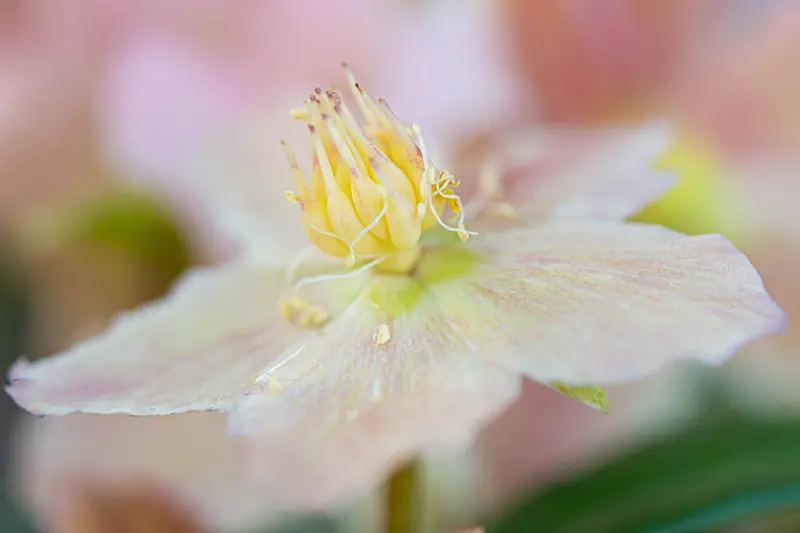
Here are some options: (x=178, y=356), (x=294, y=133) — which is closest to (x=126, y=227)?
(x=294, y=133)

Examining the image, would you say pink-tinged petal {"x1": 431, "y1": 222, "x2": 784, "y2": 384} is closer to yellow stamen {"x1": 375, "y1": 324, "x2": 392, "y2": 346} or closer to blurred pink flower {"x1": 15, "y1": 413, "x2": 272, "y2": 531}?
yellow stamen {"x1": 375, "y1": 324, "x2": 392, "y2": 346}

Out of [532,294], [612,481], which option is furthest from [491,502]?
[532,294]

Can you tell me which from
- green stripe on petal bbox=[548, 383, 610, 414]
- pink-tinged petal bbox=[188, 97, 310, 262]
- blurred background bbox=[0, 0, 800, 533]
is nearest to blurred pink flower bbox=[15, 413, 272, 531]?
blurred background bbox=[0, 0, 800, 533]

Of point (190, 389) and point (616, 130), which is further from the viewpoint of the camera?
point (616, 130)

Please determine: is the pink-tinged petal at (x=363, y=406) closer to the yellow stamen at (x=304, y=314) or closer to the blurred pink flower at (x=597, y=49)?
the yellow stamen at (x=304, y=314)

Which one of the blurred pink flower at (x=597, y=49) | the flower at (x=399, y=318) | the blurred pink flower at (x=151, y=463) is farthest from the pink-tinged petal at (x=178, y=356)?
the blurred pink flower at (x=597, y=49)

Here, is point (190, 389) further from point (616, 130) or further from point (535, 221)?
point (616, 130)
